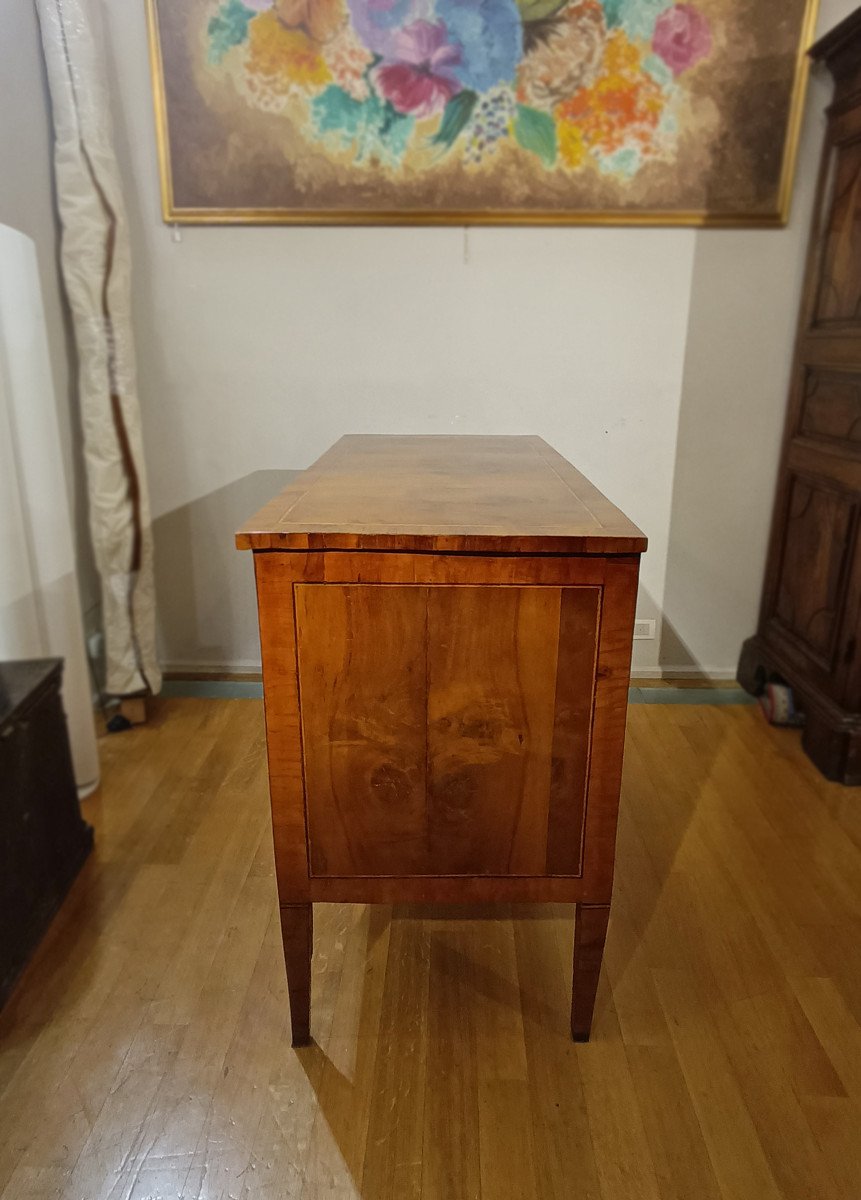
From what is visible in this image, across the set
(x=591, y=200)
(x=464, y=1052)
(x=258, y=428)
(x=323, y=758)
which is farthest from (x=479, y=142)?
(x=464, y=1052)

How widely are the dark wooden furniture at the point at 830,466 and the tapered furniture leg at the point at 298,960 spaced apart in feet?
5.01

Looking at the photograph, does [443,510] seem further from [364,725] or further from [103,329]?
[103,329]

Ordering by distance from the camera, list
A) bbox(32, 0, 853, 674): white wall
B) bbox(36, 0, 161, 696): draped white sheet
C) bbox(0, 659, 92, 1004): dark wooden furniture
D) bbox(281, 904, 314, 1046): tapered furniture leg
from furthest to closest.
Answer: bbox(32, 0, 853, 674): white wall < bbox(36, 0, 161, 696): draped white sheet < bbox(0, 659, 92, 1004): dark wooden furniture < bbox(281, 904, 314, 1046): tapered furniture leg

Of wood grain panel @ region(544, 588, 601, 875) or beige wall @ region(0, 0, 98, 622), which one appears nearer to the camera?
wood grain panel @ region(544, 588, 601, 875)

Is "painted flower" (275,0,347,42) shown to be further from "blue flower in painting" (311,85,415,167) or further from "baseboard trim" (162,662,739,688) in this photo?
"baseboard trim" (162,662,739,688)

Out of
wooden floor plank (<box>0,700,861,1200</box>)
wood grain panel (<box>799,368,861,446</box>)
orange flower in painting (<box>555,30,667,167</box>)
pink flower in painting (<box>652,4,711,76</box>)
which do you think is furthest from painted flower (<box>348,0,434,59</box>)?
wooden floor plank (<box>0,700,861,1200</box>)

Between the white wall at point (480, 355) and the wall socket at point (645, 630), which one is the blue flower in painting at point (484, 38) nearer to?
the white wall at point (480, 355)

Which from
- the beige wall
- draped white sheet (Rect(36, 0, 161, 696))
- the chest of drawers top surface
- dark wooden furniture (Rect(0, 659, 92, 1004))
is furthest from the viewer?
draped white sheet (Rect(36, 0, 161, 696))

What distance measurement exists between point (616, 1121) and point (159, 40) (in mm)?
2732

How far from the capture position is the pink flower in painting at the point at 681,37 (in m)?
2.26

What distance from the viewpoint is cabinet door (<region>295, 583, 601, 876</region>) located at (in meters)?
1.14

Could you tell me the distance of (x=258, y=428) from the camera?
2.61 meters

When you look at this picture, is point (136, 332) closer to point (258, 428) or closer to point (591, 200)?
point (258, 428)

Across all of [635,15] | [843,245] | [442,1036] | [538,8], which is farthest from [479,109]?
[442,1036]
